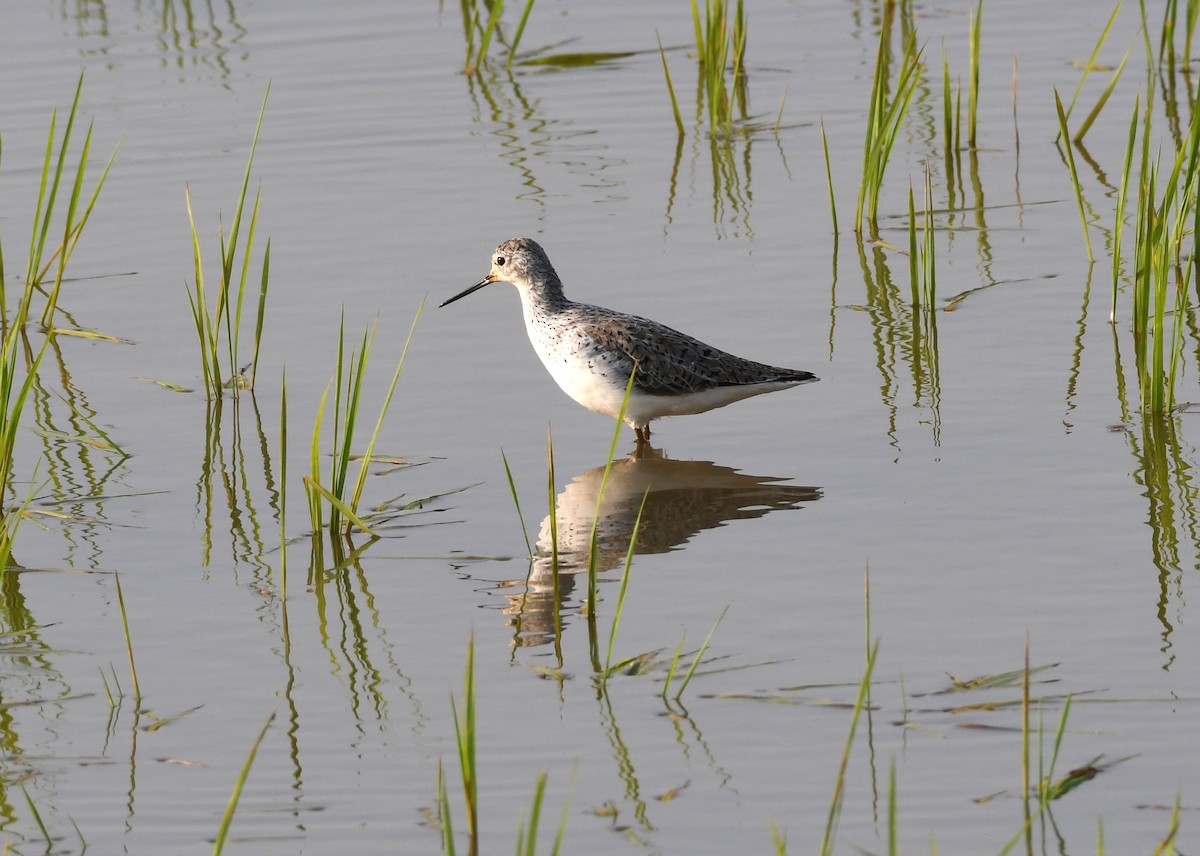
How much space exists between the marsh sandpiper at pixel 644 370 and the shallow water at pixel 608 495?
0.80ft

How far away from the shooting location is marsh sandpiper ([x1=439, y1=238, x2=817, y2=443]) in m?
8.54

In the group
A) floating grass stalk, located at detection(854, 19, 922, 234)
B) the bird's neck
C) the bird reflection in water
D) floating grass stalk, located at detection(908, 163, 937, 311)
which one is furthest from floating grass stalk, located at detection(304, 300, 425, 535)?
floating grass stalk, located at detection(854, 19, 922, 234)

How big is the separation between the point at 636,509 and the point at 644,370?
0.86 m

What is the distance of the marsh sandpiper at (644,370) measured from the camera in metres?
8.54

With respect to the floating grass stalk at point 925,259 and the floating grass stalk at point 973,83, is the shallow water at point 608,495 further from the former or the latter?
the floating grass stalk at point 973,83

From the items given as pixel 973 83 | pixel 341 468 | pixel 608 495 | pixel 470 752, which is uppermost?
pixel 973 83

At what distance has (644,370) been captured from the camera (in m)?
8.52

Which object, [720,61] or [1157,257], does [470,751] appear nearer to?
[1157,257]

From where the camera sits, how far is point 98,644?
6.33 meters

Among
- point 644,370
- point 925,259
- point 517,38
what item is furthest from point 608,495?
point 517,38

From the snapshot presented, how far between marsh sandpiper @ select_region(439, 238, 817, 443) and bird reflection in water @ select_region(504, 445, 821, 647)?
306 millimetres

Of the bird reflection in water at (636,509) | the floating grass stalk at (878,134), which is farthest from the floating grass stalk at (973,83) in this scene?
the bird reflection in water at (636,509)

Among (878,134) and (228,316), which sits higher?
(878,134)

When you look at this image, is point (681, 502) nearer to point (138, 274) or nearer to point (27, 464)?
point (27, 464)
